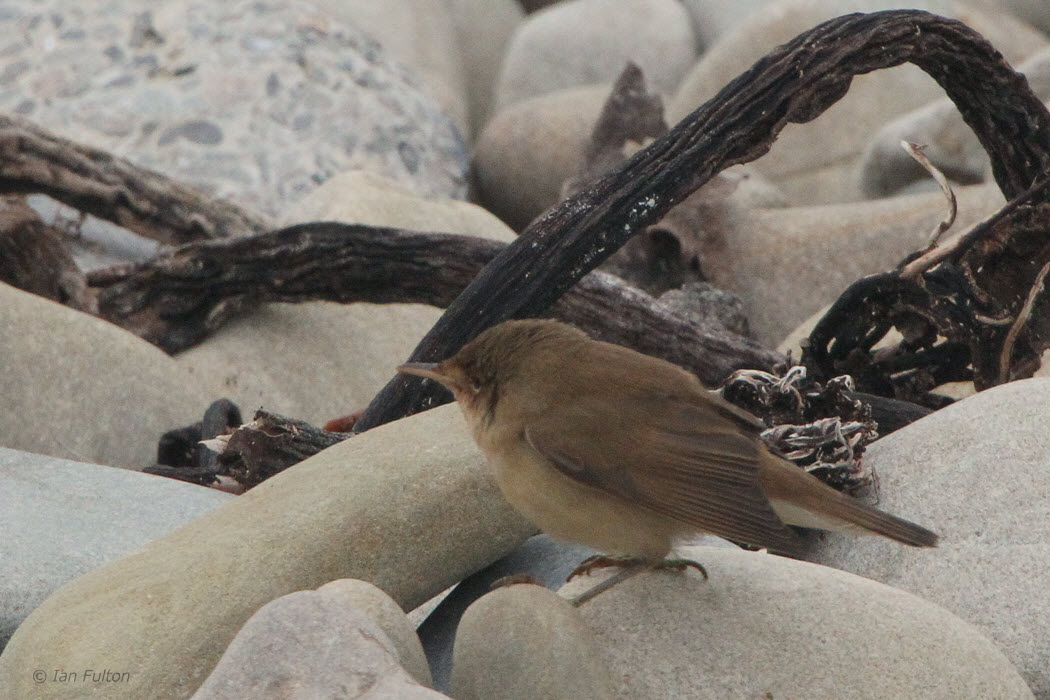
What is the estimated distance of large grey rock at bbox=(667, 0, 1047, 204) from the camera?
812 centimetres

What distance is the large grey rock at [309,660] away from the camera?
2148 mm

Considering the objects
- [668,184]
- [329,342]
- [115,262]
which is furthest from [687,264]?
[115,262]

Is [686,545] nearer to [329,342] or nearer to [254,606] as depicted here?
[254,606]

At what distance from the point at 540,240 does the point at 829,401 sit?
0.93 metres

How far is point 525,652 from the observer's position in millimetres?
2455

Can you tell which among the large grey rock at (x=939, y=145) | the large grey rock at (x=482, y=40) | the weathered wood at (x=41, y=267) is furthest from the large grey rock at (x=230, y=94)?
the large grey rock at (x=482, y=40)

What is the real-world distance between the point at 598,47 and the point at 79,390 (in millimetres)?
Result: 6307

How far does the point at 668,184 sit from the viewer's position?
151 inches

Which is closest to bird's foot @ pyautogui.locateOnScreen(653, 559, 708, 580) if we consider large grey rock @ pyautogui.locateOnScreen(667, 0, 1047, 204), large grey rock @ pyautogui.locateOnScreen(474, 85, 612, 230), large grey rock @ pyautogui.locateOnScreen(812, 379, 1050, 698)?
large grey rock @ pyautogui.locateOnScreen(812, 379, 1050, 698)

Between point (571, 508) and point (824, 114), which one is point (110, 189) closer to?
point (571, 508)

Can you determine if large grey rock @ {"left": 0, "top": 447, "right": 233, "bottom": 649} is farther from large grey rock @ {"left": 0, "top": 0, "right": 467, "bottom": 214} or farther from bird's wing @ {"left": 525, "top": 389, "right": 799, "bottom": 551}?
large grey rock @ {"left": 0, "top": 0, "right": 467, "bottom": 214}

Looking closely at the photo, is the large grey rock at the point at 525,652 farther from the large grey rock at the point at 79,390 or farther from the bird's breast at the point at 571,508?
the large grey rock at the point at 79,390

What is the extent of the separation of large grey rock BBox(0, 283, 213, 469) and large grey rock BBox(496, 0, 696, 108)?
19.2 ft

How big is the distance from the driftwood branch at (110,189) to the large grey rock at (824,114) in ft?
12.0
